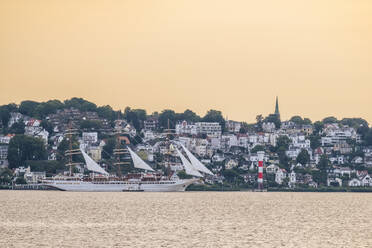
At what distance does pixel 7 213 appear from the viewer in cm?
8338

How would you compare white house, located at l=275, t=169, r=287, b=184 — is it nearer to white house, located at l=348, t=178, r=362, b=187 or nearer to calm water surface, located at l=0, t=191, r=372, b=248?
white house, located at l=348, t=178, r=362, b=187

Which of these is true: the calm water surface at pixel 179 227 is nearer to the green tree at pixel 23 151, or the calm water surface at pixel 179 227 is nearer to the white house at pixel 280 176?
the white house at pixel 280 176

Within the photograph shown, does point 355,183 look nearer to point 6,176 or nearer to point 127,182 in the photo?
point 127,182

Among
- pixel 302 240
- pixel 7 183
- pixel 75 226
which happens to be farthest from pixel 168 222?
pixel 7 183

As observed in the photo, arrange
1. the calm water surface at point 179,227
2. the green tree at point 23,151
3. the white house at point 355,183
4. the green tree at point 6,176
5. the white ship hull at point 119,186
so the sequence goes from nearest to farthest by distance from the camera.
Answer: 1. the calm water surface at point 179,227
2. the white ship hull at point 119,186
3. the green tree at point 6,176
4. the white house at point 355,183
5. the green tree at point 23,151

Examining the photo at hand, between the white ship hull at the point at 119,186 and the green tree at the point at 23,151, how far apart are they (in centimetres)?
2529

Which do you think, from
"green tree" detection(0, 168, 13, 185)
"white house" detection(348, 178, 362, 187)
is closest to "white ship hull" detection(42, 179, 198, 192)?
"green tree" detection(0, 168, 13, 185)

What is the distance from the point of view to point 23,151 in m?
197

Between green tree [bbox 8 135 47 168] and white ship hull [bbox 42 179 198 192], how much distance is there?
2529cm

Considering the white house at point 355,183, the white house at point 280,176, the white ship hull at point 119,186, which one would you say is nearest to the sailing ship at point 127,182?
the white ship hull at point 119,186

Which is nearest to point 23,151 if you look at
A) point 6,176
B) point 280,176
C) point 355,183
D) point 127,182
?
point 6,176

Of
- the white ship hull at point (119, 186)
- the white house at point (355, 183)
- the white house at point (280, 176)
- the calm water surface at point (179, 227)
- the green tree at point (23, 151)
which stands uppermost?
the green tree at point (23, 151)

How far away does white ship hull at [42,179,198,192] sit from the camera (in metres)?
168

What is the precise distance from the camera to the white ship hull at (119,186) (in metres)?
168
